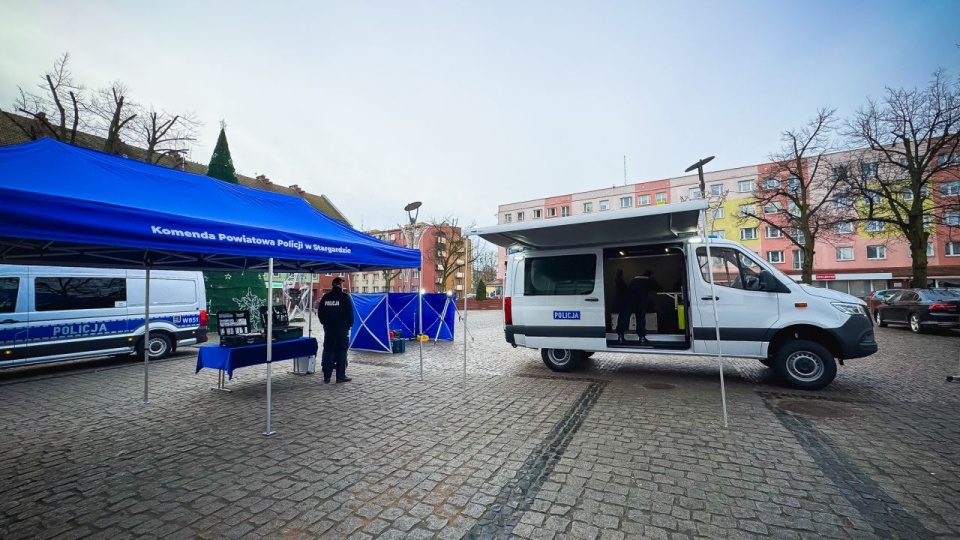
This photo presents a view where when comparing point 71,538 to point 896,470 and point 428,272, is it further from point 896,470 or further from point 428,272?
point 428,272

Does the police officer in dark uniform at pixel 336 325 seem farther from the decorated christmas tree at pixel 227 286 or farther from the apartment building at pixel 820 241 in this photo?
the apartment building at pixel 820 241

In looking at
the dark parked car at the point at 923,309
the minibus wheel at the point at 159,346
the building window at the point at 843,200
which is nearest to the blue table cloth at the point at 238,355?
the minibus wheel at the point at 159,346

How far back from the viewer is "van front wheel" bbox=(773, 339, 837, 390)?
6012 millimetres

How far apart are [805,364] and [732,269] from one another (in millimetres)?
1830

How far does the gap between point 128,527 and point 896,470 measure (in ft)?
20.8

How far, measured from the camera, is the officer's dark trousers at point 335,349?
7043mm

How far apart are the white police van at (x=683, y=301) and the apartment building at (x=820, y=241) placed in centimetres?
2489

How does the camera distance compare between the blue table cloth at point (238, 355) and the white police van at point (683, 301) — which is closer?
the white police van at point (683, 301)

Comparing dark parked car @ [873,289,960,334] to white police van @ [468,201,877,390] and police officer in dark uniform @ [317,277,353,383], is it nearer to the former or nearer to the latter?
white police van @ [468,201,877,390]

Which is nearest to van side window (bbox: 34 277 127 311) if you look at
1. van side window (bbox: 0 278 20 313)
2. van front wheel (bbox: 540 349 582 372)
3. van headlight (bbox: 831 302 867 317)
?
van side window (bbox: 0 278 20 313)

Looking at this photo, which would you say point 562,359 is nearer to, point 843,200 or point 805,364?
point 805,364

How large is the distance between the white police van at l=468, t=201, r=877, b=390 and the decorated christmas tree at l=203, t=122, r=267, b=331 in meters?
13.6

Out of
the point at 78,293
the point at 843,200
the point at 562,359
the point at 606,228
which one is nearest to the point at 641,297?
the point at 562,359

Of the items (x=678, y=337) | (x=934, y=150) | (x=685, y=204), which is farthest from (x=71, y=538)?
(x=934, y=150)
